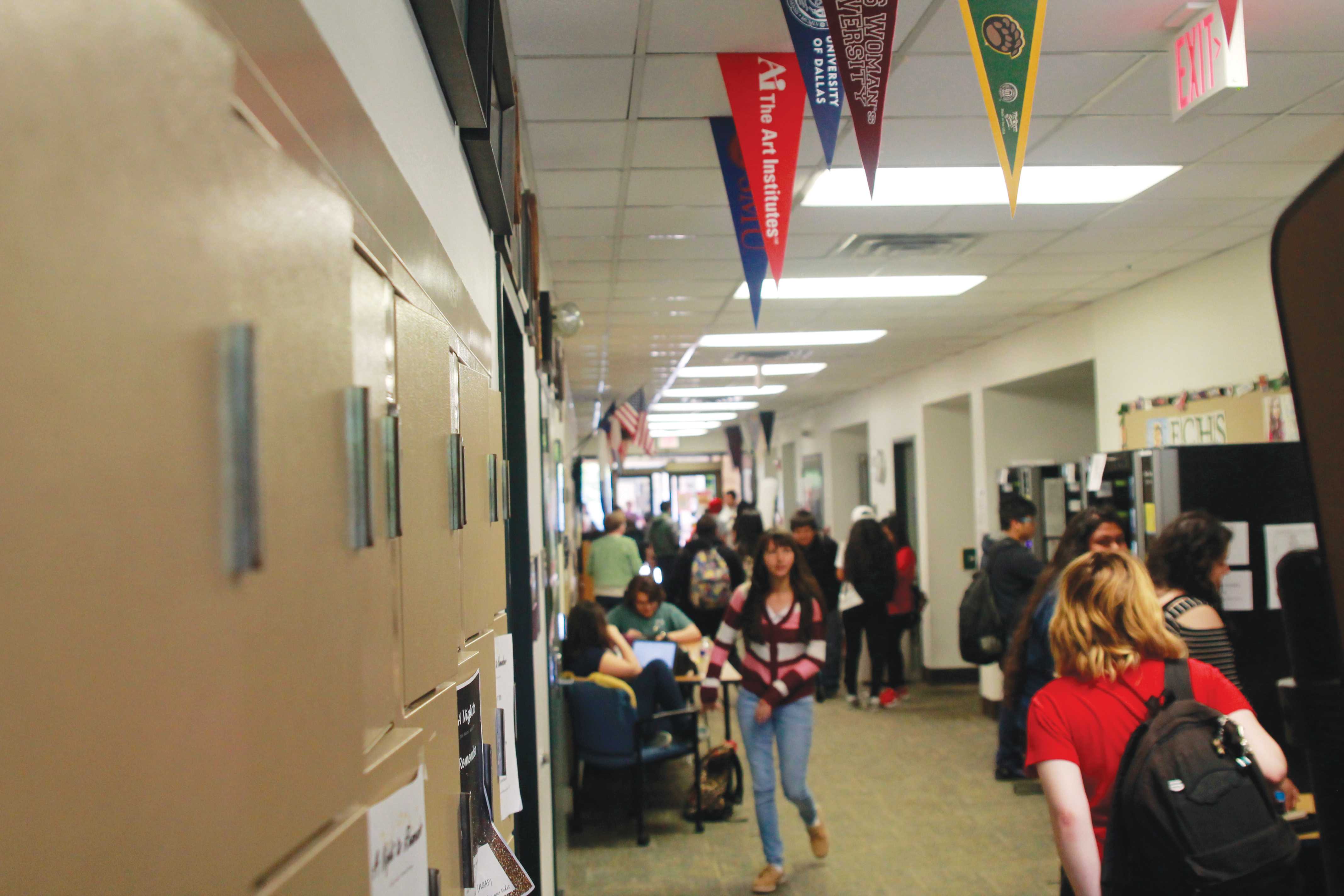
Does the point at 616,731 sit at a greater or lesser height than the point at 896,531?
lesser

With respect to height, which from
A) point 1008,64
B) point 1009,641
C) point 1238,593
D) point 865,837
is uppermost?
point 1008,64

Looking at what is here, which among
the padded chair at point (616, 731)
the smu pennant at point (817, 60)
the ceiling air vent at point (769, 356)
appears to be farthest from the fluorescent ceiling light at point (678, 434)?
the smu pennant at point (817, 60)

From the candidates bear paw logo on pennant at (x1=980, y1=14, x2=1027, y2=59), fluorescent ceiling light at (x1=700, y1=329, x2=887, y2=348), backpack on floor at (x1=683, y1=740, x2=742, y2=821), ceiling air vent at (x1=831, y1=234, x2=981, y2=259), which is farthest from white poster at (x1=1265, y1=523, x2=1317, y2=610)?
fluorescent ceiling light at (x1=700, y1=329, x2=887, y2=348)

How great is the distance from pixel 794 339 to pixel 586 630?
140 inches

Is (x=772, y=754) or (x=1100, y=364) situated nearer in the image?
(x=772, y=754)

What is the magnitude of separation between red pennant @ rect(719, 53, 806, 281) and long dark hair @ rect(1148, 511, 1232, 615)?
1.63m

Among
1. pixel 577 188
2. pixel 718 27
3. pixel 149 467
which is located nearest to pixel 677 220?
pixel 577 188

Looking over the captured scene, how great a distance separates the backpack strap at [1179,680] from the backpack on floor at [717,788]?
288 centimetres

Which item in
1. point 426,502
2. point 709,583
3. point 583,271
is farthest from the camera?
point 709,583

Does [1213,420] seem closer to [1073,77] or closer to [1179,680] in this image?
[1073,77]

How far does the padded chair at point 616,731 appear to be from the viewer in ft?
13.8

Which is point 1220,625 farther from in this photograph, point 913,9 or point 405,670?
point 405,670

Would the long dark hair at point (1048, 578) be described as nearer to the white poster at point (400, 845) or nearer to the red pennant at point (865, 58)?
the red pennant at point (865, 58)

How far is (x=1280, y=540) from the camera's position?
371 cm
